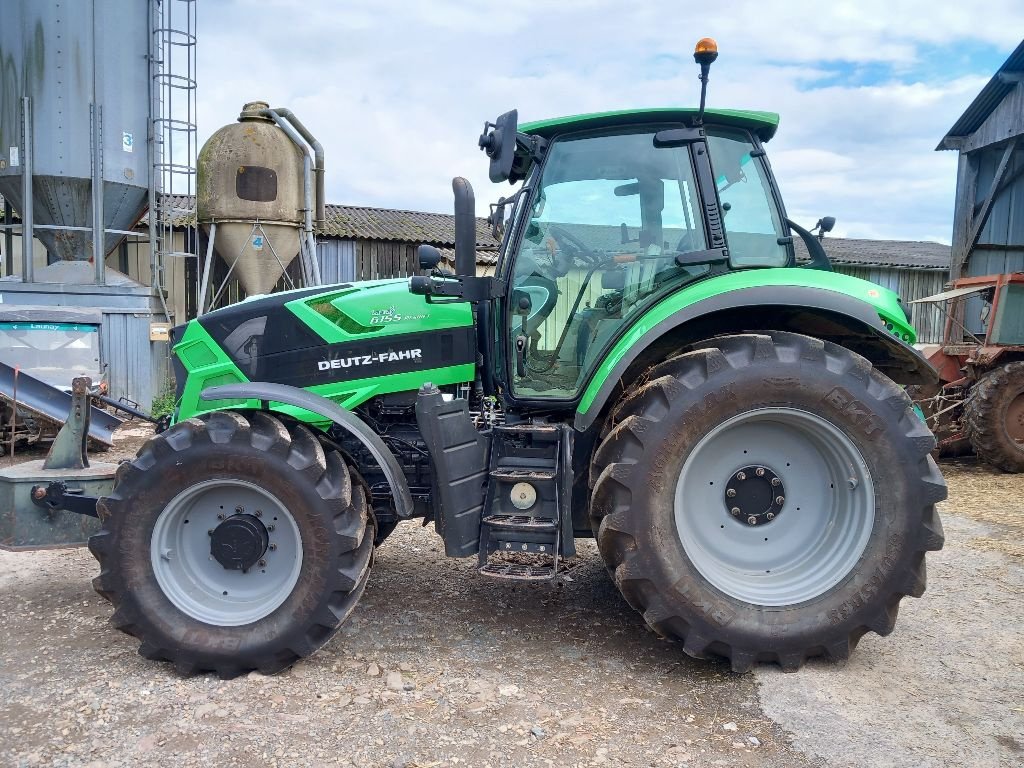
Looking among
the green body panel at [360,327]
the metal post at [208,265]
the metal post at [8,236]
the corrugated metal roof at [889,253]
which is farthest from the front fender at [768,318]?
the corrugated metal roof at [889,253]

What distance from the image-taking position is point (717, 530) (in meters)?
3.82

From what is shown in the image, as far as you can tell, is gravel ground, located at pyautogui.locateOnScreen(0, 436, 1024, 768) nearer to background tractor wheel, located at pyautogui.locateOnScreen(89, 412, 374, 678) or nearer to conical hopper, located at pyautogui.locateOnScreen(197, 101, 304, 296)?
background tractor wheel, located at pyautogui.locateOnScreen(89, 412, 374, 678)

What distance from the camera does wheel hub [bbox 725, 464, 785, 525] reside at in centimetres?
379

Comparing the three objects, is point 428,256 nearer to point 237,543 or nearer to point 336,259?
point 237,543

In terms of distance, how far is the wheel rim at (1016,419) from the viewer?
8.59 m

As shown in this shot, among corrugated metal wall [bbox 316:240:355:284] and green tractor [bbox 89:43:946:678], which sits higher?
corrugated metal wall [bbox 316:240:355:284]

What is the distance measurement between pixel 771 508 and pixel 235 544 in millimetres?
2432

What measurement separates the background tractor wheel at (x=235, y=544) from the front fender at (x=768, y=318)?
1.20m

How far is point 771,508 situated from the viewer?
3.81 m

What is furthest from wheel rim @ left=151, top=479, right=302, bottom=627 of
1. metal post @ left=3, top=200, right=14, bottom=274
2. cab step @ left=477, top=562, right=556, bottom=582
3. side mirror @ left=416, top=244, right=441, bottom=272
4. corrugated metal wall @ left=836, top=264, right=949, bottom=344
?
corrugated metal wall @ left=836, top=264, right=949, bottom=344

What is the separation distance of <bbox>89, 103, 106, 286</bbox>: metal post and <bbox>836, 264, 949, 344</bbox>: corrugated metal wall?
787 inches

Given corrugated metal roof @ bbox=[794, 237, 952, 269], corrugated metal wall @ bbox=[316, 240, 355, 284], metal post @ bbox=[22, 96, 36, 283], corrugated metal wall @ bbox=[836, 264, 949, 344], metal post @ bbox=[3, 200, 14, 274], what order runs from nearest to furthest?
1. metal post @ bbox=[22, 96, 36, 283]
2. metal post @ bbox=[3, 200, 14, 274]
3. corrugated metal wall @ bbox=[316, 240, 355, 284]
4. corrugated metal wall @ bbox=[836, 264, 949, 344]
5. corrugated metal roof @ bbox=[794, 237, 952, 269]

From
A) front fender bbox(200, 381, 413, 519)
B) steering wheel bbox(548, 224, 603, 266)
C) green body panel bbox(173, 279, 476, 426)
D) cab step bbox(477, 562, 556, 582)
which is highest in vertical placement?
steering wheel bbox(548, 224, 603, 266)

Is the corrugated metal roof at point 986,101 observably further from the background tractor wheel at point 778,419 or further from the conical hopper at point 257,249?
the background tractor wheel at point 778,419
